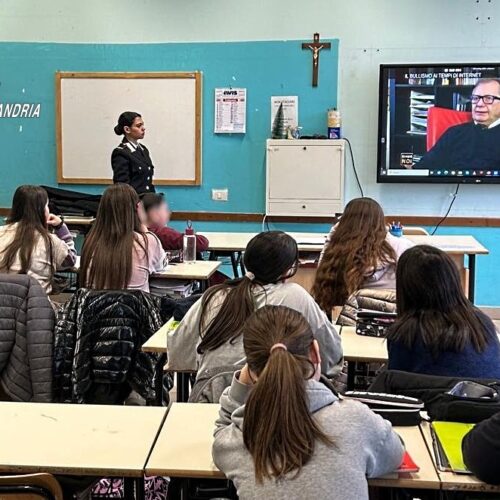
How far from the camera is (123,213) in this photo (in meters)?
3.54

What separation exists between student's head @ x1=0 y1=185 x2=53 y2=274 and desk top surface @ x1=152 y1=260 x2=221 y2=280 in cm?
71

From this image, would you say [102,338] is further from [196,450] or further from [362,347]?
[196,450]

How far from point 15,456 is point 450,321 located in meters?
1.34

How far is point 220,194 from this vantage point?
642 cm

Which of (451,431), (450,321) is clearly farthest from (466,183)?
(451,431)

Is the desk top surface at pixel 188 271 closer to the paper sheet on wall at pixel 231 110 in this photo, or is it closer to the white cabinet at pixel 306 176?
the white cabinet at pixel 306 176

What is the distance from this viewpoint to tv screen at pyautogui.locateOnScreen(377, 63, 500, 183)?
5.85 meters

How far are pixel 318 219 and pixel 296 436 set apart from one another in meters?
4.99

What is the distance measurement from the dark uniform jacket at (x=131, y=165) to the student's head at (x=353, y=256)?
2.59 metres

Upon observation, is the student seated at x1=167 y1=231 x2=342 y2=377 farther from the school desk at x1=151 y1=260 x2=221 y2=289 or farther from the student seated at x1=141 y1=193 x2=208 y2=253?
the student seated at x1=141 y1=193 x2=208 y2=253

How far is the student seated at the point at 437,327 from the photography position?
84.0 inches

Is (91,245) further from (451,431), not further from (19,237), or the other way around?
(451,431)

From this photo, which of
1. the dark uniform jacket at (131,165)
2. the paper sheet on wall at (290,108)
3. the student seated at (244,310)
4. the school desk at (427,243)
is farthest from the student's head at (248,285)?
the paper sheet on wall at (290,108)

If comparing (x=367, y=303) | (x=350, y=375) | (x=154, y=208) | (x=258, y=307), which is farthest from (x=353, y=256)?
(x=154, y=208)
